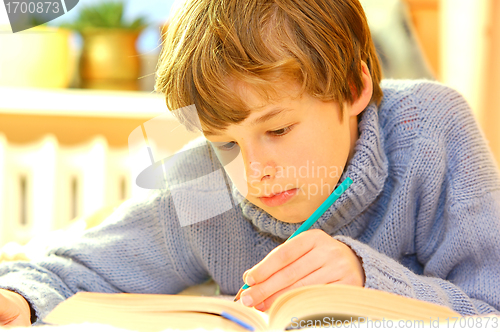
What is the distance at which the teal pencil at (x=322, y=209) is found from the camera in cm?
51

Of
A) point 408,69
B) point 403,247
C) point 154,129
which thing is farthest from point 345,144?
point 408,69

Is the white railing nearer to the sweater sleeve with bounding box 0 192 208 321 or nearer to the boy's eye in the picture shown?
the sweater sleeve with bounding box 0 192 208 321

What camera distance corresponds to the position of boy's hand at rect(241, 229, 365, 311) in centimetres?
45

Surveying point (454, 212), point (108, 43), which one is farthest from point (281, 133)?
point (108, 43)

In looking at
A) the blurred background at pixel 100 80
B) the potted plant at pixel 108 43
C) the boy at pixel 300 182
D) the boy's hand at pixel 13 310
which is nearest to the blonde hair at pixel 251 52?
the boy at pixel 300 182

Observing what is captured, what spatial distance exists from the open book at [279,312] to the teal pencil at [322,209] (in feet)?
0.28

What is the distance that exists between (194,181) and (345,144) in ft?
0.77

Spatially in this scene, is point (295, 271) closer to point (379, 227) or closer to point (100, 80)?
point (379, 227)

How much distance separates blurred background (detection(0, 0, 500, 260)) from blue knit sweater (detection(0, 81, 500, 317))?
0.54m

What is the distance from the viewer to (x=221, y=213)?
0.69m

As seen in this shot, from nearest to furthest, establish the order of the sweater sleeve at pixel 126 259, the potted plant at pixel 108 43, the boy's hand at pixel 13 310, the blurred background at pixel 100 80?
the boy's hand at pixel 13 310
the sweater sleeve at pixel 126 259
the blurred background at pixel 100 80
the potted plant at pixel 108 43

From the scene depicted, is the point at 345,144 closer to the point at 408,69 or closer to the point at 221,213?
the point at 221,213

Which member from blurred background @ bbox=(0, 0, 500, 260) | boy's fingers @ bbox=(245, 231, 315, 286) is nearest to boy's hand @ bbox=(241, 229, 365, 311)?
boy's fingers @ bbox=(245, 231, 315, 286)

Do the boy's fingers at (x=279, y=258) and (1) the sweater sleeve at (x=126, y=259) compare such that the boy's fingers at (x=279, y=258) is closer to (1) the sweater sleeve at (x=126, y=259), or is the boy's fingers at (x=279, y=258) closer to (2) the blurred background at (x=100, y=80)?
(1) the sweater sleeve at (x=126, y=259)
